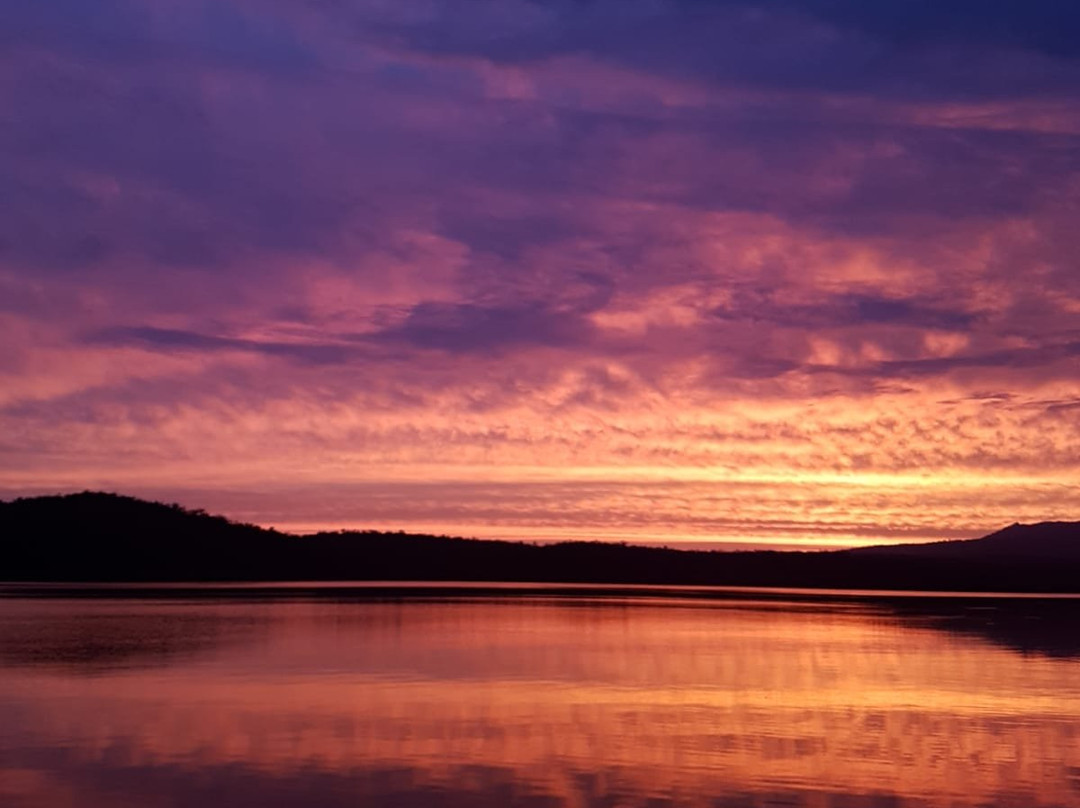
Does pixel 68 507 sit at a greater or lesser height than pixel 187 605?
greater

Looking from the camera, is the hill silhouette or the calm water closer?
the calm water

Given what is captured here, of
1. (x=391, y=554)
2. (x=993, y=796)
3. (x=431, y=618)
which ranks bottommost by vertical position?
(x=993, y=796)

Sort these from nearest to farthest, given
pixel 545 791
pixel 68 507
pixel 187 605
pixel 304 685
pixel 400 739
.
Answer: pixel 545 791 < pixel 400 739 < pixel 304 685 < pixel 187 605 < pixel 68 507

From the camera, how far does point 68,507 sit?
454 feet

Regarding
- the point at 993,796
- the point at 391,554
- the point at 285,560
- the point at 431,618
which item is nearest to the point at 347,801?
the point at 993,796

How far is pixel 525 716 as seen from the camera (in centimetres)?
2514

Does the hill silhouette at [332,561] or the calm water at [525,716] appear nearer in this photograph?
the calm water at [525,716]

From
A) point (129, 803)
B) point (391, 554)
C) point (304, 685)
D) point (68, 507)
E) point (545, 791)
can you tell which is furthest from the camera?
point (391, 554)

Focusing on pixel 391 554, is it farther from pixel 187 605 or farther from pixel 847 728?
pixel 847 728

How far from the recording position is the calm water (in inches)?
A: 727

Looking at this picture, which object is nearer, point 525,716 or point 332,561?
point 525,716

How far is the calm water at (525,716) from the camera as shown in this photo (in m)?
18.5

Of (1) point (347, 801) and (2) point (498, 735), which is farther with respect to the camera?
(2) point (498, 735)

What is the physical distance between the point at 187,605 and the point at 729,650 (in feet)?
96.1
